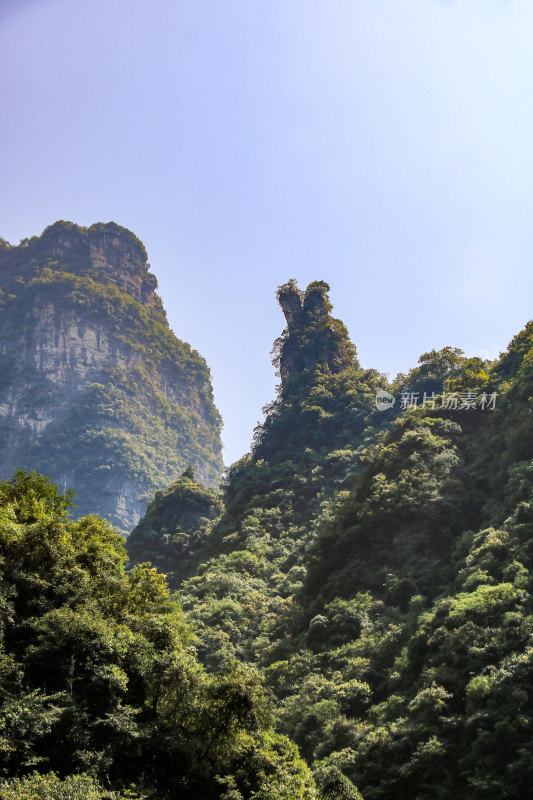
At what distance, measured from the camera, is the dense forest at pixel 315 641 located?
1076cm

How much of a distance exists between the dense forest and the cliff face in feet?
167

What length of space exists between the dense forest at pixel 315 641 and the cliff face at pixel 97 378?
A: 167ft

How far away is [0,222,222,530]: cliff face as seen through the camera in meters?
81.6

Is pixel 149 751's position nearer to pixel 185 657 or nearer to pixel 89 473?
pixel 185 657

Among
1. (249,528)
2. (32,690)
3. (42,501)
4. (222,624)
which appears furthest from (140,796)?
(249,528)

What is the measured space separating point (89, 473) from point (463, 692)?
238 ft

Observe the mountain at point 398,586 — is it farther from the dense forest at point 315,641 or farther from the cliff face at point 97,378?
the cliff face at point 97,378

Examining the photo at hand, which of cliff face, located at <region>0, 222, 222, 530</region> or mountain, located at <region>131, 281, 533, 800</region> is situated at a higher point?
cliff face, located at <region>0, 222, 222, 530</region>

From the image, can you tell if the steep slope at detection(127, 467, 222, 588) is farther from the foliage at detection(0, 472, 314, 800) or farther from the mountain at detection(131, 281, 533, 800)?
the foliage at detection(0, 472, 314, 800)

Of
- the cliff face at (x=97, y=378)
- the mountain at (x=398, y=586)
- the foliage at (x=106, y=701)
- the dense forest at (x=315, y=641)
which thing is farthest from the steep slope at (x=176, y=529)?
the cliff face at (x=97, y=378)

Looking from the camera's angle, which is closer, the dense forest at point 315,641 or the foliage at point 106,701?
the foliage at point 106,701

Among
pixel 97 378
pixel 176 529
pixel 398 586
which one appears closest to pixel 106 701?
pixel 398 586

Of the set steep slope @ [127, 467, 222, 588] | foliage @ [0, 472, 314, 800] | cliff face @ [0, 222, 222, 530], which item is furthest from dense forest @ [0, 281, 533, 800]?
cliff face @ [0, 222, 222, 530]

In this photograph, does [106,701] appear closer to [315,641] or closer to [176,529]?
[315,641]
